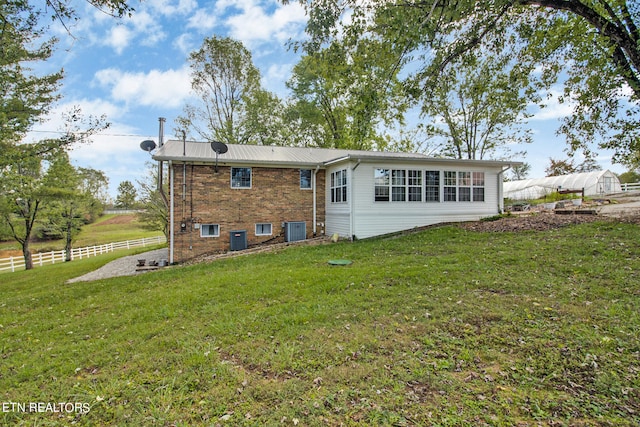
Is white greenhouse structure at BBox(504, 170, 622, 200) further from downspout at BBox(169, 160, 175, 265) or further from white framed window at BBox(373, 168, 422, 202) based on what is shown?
downspout at BBox(169, 160, 175, 265)

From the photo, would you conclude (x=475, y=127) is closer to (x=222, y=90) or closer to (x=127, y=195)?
(x=222, y=90)

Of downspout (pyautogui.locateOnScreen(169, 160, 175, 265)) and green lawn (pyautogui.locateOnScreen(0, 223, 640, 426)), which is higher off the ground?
downspout (pyautogui.locateOnScreen(169, 160, 175, 265))

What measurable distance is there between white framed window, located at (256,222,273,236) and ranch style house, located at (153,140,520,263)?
0.14 feet

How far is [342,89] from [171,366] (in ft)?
21.1

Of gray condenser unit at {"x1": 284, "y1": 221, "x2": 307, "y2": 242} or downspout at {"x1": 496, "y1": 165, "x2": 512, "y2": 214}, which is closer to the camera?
gray condenser unit at {"x1": 284, "y1": 221, "x2": 307, "y2": 242}

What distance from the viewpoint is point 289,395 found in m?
2.83

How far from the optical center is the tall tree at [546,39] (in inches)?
239

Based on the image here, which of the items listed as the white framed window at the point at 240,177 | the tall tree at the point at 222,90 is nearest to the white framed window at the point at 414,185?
the white framed window at the point at 240,177

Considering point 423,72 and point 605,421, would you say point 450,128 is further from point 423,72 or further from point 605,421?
point 605,421

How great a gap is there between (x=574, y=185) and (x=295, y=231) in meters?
28.2

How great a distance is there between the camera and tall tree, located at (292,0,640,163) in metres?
6.08

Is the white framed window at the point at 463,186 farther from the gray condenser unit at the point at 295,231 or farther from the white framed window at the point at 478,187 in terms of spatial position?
the gray condenser unit at the point at 295,231

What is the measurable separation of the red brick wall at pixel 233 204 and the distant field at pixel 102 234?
11.9 metres

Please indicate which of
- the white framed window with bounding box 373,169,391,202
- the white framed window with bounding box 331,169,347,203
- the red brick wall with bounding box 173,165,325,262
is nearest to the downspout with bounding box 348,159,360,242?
the white framed window with bounding box 331,169,347,203
